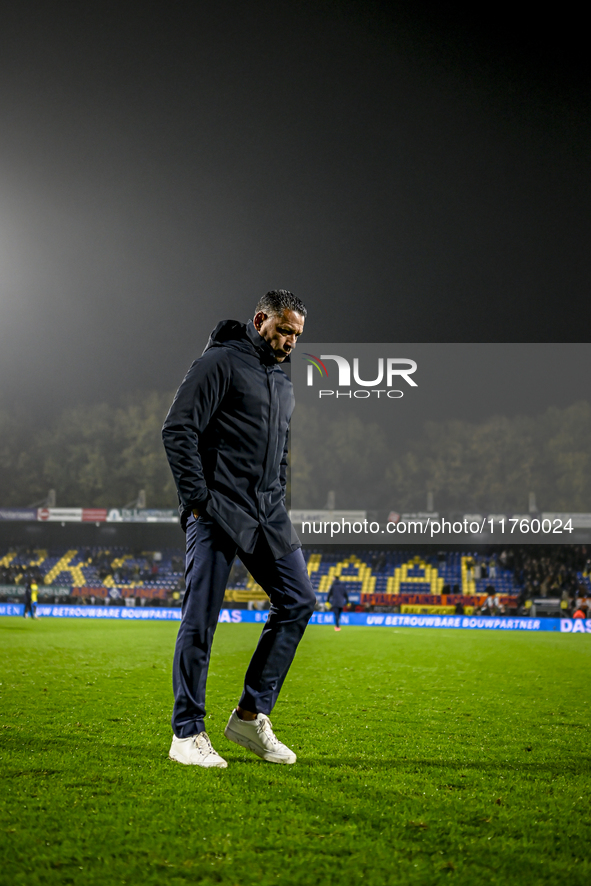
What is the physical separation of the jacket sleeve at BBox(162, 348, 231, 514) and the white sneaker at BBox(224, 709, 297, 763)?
1.18m

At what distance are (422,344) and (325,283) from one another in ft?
35.6

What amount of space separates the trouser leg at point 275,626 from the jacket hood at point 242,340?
40.1 inches

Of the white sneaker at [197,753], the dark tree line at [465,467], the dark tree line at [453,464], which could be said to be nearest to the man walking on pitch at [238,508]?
the white sneaker at [197,753]

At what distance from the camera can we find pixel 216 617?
361 centimetres

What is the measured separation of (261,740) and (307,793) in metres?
0.67

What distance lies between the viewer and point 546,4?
13430 mm

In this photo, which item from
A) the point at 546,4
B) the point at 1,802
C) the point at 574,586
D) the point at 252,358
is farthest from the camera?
the point at 574,586

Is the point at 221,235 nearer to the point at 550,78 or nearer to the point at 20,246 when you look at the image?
the point at 20,246

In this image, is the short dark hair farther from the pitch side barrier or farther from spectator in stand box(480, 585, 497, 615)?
spectator in stand box(480, 585, 497, 615)

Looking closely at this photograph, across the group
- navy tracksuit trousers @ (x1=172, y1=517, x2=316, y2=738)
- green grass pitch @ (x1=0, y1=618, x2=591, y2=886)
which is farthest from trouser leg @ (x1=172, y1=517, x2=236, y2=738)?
green grass pitch @ (x1=0, y1=618, x2=591, y2=886)

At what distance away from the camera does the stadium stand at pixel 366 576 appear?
27.7m

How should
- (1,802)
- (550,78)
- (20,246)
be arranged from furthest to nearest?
(20,246) < (550,78) < (1,802)

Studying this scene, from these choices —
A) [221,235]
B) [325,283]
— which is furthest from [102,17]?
[325,283]

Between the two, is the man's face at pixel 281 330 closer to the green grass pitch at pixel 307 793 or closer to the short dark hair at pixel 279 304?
the short dark hair at pixel 279 304
